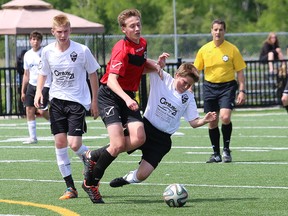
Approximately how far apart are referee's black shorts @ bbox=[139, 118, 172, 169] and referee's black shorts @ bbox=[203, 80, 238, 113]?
4.33 m

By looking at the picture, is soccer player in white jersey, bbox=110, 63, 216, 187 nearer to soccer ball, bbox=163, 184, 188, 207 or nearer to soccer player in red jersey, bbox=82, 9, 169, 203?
soccer player in red jersey, bbox=82, 9, 169, 203

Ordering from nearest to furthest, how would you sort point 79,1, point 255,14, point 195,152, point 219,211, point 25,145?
point 219,211 < point 195,152 < point 25,145 < point 79,1 < point 255,14

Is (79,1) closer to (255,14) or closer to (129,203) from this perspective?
(255,14)

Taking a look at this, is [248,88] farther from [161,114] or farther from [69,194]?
[69,194]

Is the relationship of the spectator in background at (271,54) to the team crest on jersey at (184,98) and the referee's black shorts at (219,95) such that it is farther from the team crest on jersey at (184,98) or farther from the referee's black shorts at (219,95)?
the team crest on jersey at (184,98)

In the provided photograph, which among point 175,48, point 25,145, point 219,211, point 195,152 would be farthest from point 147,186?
point 175,48

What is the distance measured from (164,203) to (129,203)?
0.36 metres

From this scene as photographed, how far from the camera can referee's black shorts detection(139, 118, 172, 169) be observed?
11672mm

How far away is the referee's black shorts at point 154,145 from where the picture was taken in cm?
1167

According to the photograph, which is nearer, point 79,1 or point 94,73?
point 94,73

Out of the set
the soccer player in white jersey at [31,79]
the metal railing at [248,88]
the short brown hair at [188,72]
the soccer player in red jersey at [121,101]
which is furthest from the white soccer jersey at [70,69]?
the metal railing at [248,88]

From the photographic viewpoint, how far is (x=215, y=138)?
16078 mm

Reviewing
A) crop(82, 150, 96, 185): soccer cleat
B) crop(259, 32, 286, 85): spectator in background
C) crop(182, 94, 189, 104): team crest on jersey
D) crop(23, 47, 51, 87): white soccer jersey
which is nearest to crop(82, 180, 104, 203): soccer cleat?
crop(82, 150, 96, 185): soccer cleat

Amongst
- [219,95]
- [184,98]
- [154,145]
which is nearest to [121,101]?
[154,145]
